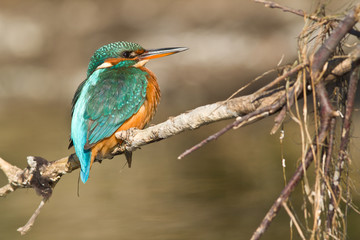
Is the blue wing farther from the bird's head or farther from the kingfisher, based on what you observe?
the bird's head

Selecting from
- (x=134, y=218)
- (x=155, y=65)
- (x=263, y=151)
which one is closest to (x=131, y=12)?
(x=155, y=65)

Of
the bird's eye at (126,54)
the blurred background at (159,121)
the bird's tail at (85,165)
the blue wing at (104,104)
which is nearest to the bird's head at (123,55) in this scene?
the bird's eye at (126,54)

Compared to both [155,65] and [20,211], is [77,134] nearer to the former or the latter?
[20,211]

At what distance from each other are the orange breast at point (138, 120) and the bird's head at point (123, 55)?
0.09 meters

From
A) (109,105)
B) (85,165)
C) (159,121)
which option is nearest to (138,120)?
(109,105)

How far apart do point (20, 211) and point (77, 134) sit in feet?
11.4

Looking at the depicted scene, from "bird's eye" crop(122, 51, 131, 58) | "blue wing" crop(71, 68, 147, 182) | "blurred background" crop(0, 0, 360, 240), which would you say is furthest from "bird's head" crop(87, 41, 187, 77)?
"blurred background" crop(0, 0, 360, 240)

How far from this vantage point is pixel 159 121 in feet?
30.3

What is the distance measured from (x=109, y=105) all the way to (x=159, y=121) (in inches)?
212

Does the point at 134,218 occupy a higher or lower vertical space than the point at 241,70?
lower

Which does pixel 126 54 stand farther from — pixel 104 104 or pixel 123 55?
pixel 104 104

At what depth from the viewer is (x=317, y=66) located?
2150mm

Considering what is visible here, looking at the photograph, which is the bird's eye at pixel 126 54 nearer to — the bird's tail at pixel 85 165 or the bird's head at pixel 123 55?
the bird's head at pixel 123 55

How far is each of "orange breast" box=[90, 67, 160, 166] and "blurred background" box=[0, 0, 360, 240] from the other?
2149mm
